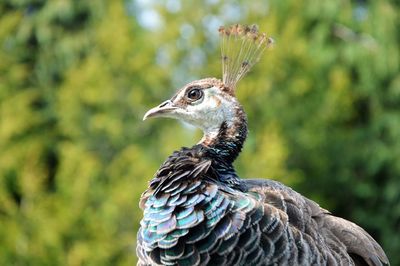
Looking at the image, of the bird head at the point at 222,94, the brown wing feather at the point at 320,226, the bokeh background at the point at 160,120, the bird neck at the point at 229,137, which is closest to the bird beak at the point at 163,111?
the bird head at the point at 222,94

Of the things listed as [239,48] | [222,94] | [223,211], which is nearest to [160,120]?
[239,48]

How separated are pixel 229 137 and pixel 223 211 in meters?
0.39

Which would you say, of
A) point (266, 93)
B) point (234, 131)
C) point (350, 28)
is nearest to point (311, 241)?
point (234, 131)

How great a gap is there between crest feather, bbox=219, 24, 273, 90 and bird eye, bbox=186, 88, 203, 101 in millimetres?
141

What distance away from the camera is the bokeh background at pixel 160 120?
7.59m

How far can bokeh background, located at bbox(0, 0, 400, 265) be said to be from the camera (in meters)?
7.59

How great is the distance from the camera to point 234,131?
317 cm

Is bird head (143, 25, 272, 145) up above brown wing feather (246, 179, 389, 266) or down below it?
above

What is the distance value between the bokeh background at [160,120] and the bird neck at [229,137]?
4.18 meters

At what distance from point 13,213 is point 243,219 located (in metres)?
4.82

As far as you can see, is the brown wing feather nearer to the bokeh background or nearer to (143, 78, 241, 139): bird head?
(143, 78, 241, 139): bird head

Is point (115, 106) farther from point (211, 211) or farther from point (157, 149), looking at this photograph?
point (211, 211)

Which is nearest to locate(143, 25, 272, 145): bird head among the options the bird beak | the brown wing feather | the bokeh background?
the bird beak

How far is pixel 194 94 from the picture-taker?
3.24 m
